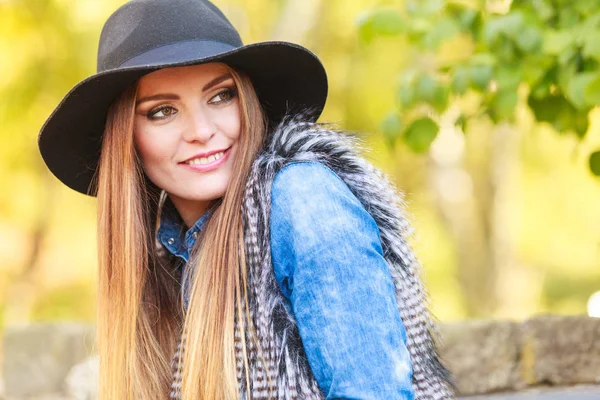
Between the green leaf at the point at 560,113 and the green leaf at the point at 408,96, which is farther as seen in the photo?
the green leaf at the point at 560,113

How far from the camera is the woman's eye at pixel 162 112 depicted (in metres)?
2.10

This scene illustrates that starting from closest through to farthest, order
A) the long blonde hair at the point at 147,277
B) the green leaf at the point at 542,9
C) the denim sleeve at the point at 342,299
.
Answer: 1. the denim sleeve at the point at 342,299
2. the long blonde hair at the point at 147,277
3. the green leaf at the point at 542,9

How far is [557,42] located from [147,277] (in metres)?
1.43

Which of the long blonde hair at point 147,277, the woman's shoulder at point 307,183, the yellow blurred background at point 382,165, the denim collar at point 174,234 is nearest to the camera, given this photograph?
the woman's shoulder at point 307,183

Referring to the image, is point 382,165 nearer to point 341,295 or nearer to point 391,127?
point 391,127

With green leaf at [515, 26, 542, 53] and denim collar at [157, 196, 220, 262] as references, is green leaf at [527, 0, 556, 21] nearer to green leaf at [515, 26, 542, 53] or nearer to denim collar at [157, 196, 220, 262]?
green leaf at [515, 26, 542, 53]

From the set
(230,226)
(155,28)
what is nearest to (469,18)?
(155,28)

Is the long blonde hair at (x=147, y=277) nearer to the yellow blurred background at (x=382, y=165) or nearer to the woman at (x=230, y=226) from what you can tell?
the woman at (x=230, y=226)

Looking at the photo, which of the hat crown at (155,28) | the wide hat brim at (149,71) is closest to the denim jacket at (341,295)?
the wide hat brim at (149,71)

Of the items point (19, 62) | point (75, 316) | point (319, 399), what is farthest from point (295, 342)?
point (75, 316)

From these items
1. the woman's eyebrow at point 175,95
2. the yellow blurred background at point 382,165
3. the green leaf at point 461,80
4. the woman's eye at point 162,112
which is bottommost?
the woman's eye at point 162,112

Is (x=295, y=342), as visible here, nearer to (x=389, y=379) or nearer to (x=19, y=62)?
(x=389, y=379)

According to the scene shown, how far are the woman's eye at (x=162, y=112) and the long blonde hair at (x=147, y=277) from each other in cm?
5

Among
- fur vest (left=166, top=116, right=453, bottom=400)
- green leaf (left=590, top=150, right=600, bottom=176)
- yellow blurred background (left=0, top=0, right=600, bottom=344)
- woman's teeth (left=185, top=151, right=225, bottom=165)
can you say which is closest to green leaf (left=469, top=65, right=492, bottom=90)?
green leaf (left=590, top=150, right=600, bottom=176)
